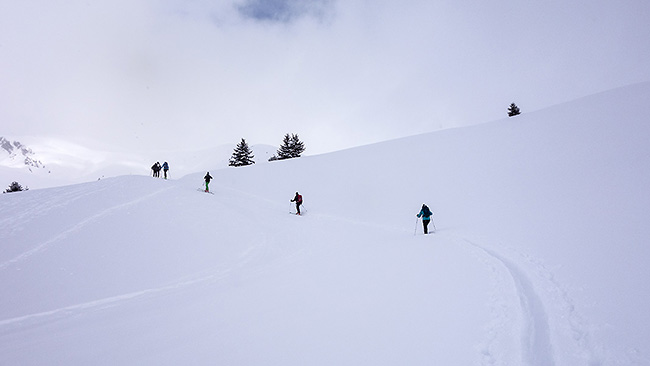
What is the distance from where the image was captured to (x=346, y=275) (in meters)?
5.93

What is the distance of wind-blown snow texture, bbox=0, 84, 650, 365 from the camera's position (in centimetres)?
331

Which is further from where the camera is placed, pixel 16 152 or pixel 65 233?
pixel 16 152

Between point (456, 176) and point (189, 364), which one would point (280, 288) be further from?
point (456, 176)

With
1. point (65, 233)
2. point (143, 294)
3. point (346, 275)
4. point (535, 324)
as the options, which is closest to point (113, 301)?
point (143, 294)

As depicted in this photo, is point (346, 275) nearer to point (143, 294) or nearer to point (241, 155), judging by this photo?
point (143, 294)

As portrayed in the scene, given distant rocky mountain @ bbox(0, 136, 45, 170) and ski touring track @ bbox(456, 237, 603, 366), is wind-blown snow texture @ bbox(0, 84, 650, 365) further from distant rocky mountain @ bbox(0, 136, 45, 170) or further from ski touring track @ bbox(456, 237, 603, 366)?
distant rocky mountain @ bbox(0, 136, 45, 170)

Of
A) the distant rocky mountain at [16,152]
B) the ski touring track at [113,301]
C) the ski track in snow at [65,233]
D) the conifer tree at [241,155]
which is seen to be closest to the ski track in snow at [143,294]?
the ski touring track at [113,301]

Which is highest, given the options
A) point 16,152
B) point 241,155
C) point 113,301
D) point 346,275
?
point 16,152

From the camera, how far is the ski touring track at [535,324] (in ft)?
10.2

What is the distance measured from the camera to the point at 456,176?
18.1 metres

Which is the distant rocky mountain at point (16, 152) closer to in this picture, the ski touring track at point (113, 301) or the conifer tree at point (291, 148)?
the conifer tree at point (291, 148)

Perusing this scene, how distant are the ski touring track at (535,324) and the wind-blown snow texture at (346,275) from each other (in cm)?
3

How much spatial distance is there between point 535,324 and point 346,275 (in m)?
3.37

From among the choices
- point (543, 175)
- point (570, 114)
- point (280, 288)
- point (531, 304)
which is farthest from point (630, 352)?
point (570, 114)
